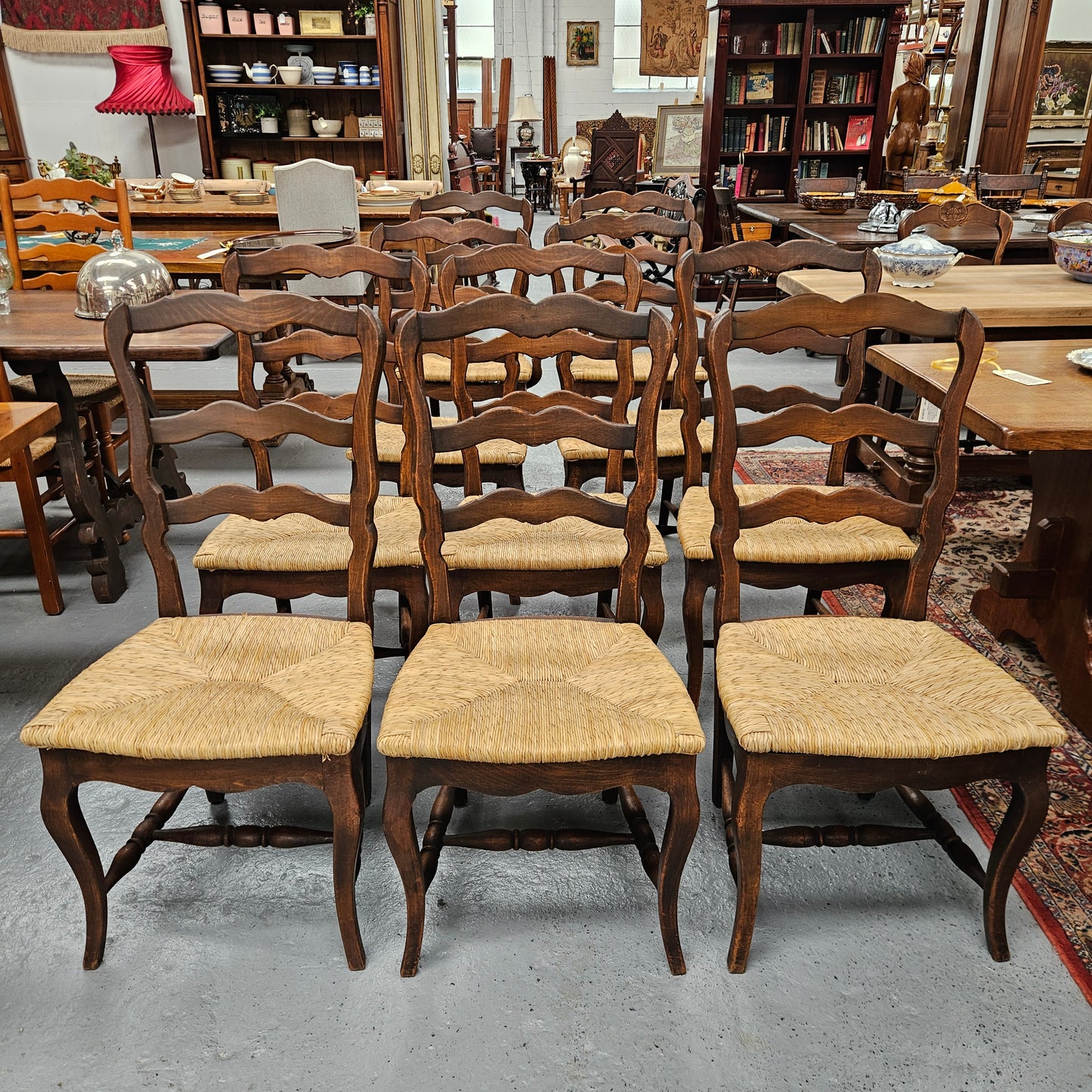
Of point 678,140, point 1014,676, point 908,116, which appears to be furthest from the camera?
point 678,140

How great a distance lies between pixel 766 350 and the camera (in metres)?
2.07

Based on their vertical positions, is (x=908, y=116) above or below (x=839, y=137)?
above

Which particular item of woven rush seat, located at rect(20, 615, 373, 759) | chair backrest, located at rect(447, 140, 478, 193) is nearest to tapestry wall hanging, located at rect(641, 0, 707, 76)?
chair backrest, located at rect(447, 140, 478, 193)

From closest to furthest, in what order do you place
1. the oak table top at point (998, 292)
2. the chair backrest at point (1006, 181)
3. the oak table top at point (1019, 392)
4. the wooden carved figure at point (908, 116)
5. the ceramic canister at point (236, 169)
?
1. the oak table top at point (1019, 392)
2. the oak table top at point (998, 292)
3. the chair backrest at point (1006, 181)
4. the wooden carved figure at point (908, 116)
5. the ceramic canister at point (236, 169)

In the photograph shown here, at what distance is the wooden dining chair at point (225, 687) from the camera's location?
1402 millimetres

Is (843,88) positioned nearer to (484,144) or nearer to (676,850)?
(484,144)

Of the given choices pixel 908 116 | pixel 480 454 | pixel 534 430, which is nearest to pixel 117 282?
pixel 480 454

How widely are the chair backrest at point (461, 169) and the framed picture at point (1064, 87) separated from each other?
5276 millimetres

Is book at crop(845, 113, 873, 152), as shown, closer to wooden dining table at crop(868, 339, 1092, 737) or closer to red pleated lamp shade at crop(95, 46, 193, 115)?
red pleated lamp shade at crop(95, 46, 193, 115)

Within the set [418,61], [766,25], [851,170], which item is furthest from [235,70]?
[851,170]

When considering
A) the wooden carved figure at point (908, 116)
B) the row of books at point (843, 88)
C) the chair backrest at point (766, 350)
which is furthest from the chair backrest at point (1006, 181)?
the chair backrest at point (766, 350)

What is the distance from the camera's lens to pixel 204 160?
7305mm

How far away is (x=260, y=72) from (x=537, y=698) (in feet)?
23.0

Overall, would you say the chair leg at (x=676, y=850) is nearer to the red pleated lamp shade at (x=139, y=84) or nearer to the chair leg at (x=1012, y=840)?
the chair leg at (x=1012, y=840)
